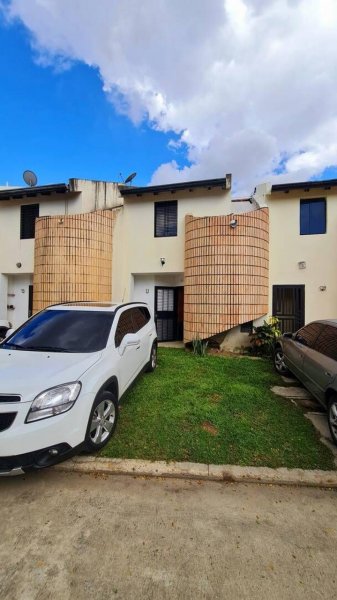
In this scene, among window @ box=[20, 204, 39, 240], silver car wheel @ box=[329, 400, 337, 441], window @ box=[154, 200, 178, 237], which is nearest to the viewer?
silver car wheel @ box=[329, 400, 337, 441]

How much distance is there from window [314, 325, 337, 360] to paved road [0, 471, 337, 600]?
192 cm

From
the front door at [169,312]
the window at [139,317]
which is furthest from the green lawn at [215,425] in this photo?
the front door at [169,312]

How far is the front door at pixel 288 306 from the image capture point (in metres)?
8.95

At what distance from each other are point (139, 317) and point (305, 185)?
7201 millimetres

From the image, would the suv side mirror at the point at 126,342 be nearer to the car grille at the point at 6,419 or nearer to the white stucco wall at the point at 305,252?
the car grille at the point at 6,419

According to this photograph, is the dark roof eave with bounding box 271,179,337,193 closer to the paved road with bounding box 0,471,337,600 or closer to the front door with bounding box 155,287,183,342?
the front door with bounding box 155,287,183,342

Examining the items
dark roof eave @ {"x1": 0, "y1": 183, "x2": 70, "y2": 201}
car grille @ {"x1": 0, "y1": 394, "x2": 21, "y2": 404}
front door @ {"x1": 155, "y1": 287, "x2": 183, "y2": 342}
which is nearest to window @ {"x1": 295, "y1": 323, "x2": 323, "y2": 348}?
car grille @ {"x1": 0, "y1": 394, "x2": 21, "y2": 404}

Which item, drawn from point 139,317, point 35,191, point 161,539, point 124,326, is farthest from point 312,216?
point 35,191

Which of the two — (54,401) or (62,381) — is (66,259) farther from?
(54,401)

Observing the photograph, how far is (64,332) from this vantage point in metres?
3.85

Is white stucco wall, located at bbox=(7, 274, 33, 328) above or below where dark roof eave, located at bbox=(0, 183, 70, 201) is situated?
below

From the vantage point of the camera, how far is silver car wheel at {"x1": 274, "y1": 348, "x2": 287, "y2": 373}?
629 centimetres

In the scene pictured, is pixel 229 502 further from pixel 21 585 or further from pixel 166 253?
pixel 166 253

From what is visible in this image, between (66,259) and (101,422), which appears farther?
(66,259)
